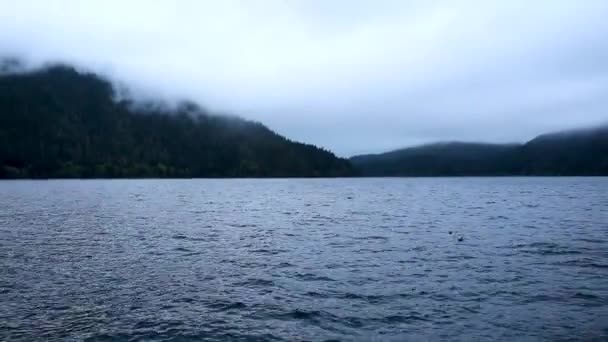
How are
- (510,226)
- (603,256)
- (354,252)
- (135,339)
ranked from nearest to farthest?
(135,339) < (603,256) < (354,252) < (510,226)

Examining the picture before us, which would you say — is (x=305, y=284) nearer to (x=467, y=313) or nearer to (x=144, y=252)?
(x=467, y=313)

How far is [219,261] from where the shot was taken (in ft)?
111

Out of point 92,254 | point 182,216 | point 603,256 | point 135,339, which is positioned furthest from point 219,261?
point 182,216

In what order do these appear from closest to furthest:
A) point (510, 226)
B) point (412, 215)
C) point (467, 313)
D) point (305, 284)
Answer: point (467, 313) < point (305, 284) < point (510, 226) < point (412, 215)

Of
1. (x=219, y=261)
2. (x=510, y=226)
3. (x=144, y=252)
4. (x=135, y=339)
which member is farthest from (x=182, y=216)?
(x=135, y=339)

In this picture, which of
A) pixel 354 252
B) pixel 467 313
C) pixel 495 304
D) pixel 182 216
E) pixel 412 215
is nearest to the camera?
pixel 467 313

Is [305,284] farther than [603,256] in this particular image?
No

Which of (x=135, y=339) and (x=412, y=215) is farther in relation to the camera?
(x=412, y=215)

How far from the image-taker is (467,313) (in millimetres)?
21375

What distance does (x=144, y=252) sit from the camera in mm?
36938

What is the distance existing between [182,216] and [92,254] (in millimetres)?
32159

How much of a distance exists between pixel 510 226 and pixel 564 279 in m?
29.5

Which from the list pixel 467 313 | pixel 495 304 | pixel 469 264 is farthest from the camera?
pixel 469 264

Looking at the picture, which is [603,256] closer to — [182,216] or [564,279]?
[564,279]
